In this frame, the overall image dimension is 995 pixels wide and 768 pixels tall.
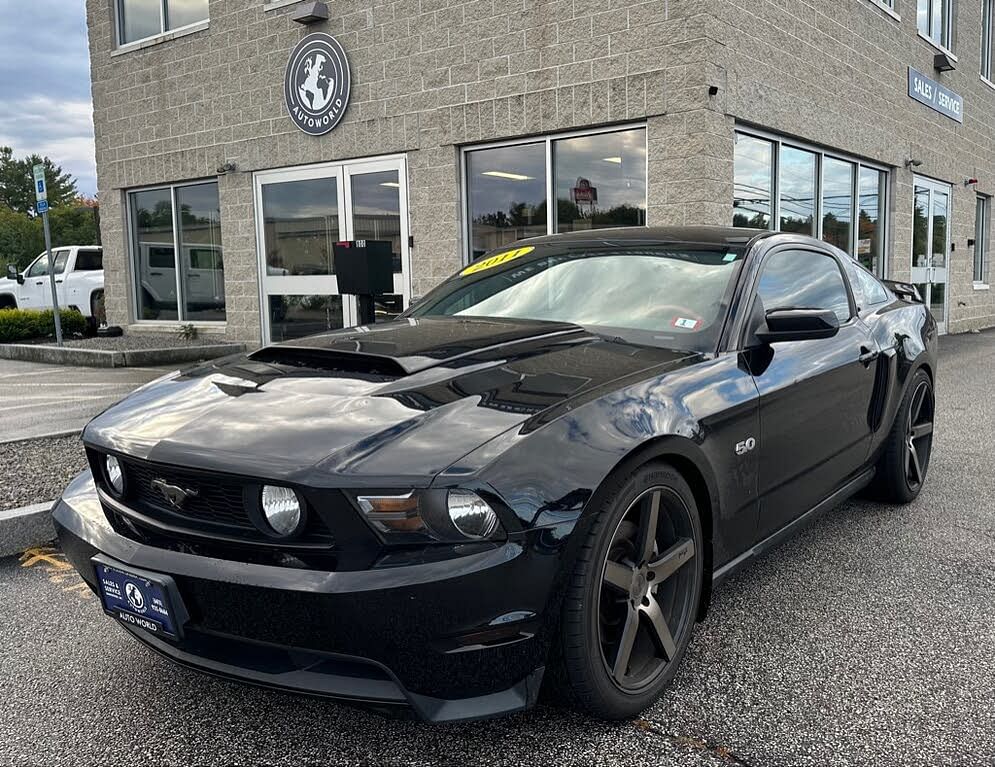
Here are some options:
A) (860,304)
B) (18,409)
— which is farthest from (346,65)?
(860,304)

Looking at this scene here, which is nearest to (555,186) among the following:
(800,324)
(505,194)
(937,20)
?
(505,194)

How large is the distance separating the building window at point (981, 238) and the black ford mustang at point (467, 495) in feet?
55.7

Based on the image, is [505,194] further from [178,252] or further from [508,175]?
[178,252]

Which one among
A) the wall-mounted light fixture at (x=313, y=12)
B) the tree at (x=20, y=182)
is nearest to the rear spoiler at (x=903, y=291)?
the wall-mounted light fixture at (x=313, y=12)

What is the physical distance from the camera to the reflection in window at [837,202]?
423 inches

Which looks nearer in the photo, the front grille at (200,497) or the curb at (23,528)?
the front grille at (200,497)

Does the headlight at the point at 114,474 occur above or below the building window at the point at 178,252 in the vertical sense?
below

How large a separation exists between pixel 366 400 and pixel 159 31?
481 inches

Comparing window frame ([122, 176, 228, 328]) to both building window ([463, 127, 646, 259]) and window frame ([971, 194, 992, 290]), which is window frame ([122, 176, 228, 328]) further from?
window frame ([971, 194, 992, 290])

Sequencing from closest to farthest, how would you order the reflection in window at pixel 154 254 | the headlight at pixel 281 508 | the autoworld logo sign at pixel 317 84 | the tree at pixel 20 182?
1. the headlight at pixel 281 508
2. the autoworld logo sign at pixel 317 84
3. the reflection in window at pixel 154 254
4. the tree at pixel 20 182

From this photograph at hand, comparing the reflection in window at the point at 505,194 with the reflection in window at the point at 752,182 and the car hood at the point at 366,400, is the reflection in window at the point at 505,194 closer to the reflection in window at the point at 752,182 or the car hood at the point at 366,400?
the reflection in window at the point at 752,182

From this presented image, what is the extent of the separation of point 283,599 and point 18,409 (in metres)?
6.43

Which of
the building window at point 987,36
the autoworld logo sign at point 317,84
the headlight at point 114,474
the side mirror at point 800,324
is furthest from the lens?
the building window at point 987,36

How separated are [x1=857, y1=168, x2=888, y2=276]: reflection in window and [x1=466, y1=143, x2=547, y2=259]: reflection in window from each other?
17.0ft
